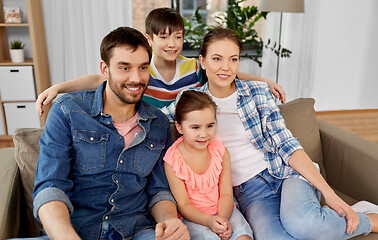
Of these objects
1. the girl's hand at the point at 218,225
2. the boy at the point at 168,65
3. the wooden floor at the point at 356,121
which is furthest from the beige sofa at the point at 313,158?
the wooden floor at the point at 356,121

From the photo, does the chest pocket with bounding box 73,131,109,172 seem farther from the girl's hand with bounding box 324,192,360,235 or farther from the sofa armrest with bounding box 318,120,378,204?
the sofa armrest with bounding box 318,120,378,204

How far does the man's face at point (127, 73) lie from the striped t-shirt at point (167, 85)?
0.54 metres

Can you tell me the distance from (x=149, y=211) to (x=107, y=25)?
105 inches

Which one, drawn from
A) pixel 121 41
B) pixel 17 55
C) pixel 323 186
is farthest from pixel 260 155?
pixel 17 55

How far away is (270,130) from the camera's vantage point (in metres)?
1.56

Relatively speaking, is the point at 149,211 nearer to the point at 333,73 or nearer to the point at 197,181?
the point at 197,181

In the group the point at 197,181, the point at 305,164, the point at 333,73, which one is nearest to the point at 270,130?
the point at 305,164

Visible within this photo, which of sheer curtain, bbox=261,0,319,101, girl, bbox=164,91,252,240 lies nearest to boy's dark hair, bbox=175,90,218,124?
girl, bbox=164,91,252,240

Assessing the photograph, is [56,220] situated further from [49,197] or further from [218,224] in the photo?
[218,224]

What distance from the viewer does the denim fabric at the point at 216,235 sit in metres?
1.25

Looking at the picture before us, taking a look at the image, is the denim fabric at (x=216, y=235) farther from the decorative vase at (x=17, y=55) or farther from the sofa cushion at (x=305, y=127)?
the decorative vase at (x=17, y=55)

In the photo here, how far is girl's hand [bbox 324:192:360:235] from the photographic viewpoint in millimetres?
1271

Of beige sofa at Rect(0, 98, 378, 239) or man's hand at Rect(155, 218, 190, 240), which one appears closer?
man's hand at Rect(155, 218, 190, 240)

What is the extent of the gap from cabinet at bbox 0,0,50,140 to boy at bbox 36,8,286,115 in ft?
5.61
